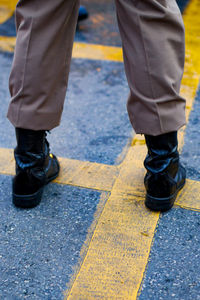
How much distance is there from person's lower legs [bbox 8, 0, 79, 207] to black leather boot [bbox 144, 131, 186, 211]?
0.39m

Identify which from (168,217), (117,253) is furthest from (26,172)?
(168,217)

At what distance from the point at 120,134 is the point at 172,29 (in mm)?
849

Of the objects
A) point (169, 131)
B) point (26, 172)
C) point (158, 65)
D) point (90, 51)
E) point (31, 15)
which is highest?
point (31, 15)

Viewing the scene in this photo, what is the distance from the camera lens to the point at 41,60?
1465 millimetres

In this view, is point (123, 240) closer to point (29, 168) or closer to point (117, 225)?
point (117, 225)

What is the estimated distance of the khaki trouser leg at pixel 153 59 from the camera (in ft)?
4.46

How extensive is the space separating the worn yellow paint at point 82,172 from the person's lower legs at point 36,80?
0.68ft

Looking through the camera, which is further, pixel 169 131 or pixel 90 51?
pixel 90 51

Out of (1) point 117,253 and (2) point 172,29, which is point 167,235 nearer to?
(1) point 117,253

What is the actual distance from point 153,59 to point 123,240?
64 centimetres

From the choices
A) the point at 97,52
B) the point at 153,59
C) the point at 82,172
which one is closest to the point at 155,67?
the point at 153,59

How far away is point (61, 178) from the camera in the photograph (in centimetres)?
184

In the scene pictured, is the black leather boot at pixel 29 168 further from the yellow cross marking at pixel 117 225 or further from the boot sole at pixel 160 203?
the boot sole at pixel 160 203

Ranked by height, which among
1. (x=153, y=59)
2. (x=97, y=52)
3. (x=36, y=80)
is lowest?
(x=97, y=52)
